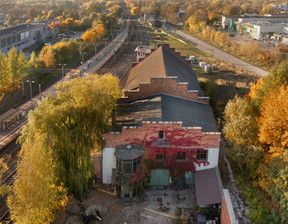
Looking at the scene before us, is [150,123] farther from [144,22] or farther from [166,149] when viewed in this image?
[144,22]

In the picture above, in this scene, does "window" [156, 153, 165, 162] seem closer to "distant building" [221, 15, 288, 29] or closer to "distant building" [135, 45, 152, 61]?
"distant building" [135, 45, 152, 61]

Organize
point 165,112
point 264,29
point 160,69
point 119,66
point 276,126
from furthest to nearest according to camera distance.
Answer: point 264,29
point 119,66
point 160,69
point 165,112
point 276,126

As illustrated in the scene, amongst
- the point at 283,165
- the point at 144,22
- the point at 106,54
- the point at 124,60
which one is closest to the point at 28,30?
the point at 106,54

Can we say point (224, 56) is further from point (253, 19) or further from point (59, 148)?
point (59, 148)

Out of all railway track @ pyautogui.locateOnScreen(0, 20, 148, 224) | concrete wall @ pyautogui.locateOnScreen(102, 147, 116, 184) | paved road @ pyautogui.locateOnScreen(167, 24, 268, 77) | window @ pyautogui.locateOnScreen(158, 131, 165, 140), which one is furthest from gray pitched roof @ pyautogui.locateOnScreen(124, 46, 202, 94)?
paved road @ pyautogui.locateOnScreen(167, 24, 268, 77)

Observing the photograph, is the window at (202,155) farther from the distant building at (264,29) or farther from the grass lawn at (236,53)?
the distant building at (264,29)

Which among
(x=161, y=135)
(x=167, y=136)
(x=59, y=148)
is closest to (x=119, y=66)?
(x=161, y=135)
